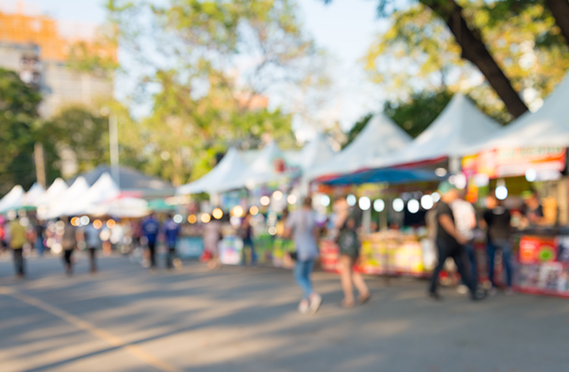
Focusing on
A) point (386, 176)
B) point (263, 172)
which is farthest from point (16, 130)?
point (386, 176)

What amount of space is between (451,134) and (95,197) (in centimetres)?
2484

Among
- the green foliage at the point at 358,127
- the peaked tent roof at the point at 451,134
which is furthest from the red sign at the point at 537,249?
the green foliage at the point at 358,127

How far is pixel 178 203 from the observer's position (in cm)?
3188

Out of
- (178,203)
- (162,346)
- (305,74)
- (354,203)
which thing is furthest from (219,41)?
(162,346)

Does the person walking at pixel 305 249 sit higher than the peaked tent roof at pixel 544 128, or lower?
lower

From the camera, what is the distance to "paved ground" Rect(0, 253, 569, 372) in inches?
217

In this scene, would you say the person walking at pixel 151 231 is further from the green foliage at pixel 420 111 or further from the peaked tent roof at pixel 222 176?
the green foliage at pixel 420 111

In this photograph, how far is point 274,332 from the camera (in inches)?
272

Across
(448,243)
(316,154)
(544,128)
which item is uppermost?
(316,154)

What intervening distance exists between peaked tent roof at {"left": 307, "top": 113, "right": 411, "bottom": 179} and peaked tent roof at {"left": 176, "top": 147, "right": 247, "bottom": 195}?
17.0 feet

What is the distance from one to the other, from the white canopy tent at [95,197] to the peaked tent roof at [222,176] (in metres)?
11.4

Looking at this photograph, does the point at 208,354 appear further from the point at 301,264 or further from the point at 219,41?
the point at 219,41

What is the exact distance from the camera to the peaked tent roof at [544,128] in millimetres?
9711

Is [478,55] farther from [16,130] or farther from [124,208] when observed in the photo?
[16,130]
